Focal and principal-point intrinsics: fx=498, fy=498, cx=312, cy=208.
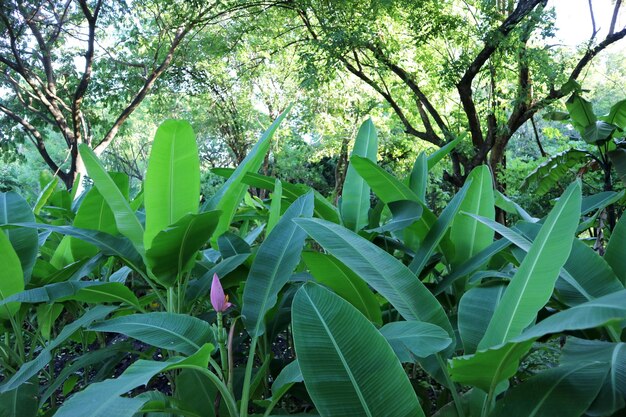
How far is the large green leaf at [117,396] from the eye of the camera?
501 mm

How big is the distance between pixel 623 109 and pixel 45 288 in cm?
474

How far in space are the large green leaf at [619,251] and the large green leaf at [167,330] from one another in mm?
625

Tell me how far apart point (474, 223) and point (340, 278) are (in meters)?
0.32

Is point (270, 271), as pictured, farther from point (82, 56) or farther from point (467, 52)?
point (82, 56)

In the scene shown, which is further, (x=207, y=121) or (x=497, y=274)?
(x=207, y=121)

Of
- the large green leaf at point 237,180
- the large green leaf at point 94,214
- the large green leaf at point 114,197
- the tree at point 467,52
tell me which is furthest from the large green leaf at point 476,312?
the tree at point 467,52

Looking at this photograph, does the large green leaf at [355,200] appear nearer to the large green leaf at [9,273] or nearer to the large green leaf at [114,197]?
the large green leaf at [114,197]

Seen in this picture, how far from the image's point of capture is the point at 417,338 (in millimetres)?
578

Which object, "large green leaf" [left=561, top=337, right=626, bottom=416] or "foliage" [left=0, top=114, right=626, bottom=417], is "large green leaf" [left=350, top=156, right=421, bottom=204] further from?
"large green leaf" [left=561, top=337, right=626, bottom=416]

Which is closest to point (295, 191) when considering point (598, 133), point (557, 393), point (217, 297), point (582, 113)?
point (217, 297)

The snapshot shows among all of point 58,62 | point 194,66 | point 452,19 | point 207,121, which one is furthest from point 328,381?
point 207,121

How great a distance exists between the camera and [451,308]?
3.14 feet

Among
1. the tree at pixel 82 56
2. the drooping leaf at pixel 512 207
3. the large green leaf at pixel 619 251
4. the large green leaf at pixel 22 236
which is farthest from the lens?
the tree at pixel 82 56

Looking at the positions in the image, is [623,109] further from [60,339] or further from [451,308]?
[60,339]
